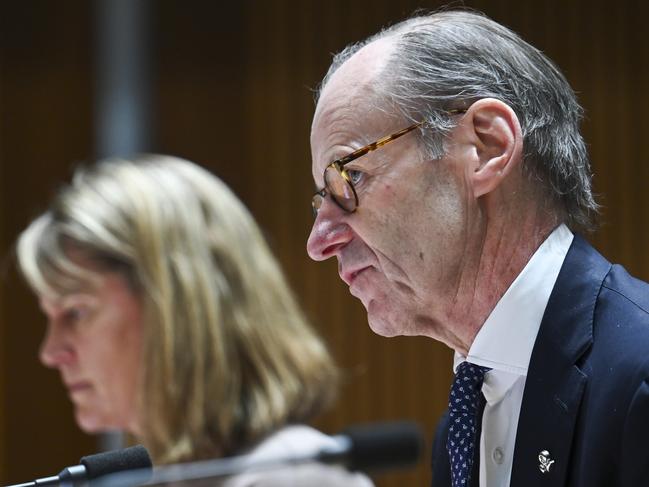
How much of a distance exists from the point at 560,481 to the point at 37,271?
1522mm

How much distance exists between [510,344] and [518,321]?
0.13ft

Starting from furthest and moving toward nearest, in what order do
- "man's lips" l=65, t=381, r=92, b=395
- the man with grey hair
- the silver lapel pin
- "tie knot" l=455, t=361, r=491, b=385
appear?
1. "man's lips" l=65, t=381, r=92, b=395
2. "tie knot" l=455, t=361, r=491, b=385
3. the man with grey hair
4. the silver lapel pin

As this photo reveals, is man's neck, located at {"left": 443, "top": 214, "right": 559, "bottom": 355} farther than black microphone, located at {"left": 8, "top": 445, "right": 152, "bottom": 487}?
Yes

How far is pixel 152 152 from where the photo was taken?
4.57 meters

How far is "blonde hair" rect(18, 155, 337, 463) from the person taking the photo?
237 cm

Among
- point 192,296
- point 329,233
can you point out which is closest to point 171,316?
point 192,296

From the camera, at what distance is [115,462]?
4.89 feet

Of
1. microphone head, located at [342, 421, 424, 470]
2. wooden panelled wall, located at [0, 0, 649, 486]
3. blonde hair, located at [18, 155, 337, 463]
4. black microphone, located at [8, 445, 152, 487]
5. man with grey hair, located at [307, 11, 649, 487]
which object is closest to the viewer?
microphone head, located at [342, 421, 424, 470]

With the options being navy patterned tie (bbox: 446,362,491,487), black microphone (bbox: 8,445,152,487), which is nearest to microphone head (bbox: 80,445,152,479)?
black microphone (bbox: 8,445,152,487)

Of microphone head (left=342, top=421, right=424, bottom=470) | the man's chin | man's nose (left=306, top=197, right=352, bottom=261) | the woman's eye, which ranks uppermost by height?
man's nose (left=306, top=197, right=352, bottom=261)

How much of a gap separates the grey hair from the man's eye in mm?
125

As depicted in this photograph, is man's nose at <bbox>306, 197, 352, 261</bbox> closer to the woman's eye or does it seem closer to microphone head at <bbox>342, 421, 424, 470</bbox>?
microphone head at <bbox>342, 421, 424, 470</bbox>

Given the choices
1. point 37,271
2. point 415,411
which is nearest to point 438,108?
point 37,271

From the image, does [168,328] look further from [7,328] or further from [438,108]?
[7,328]
